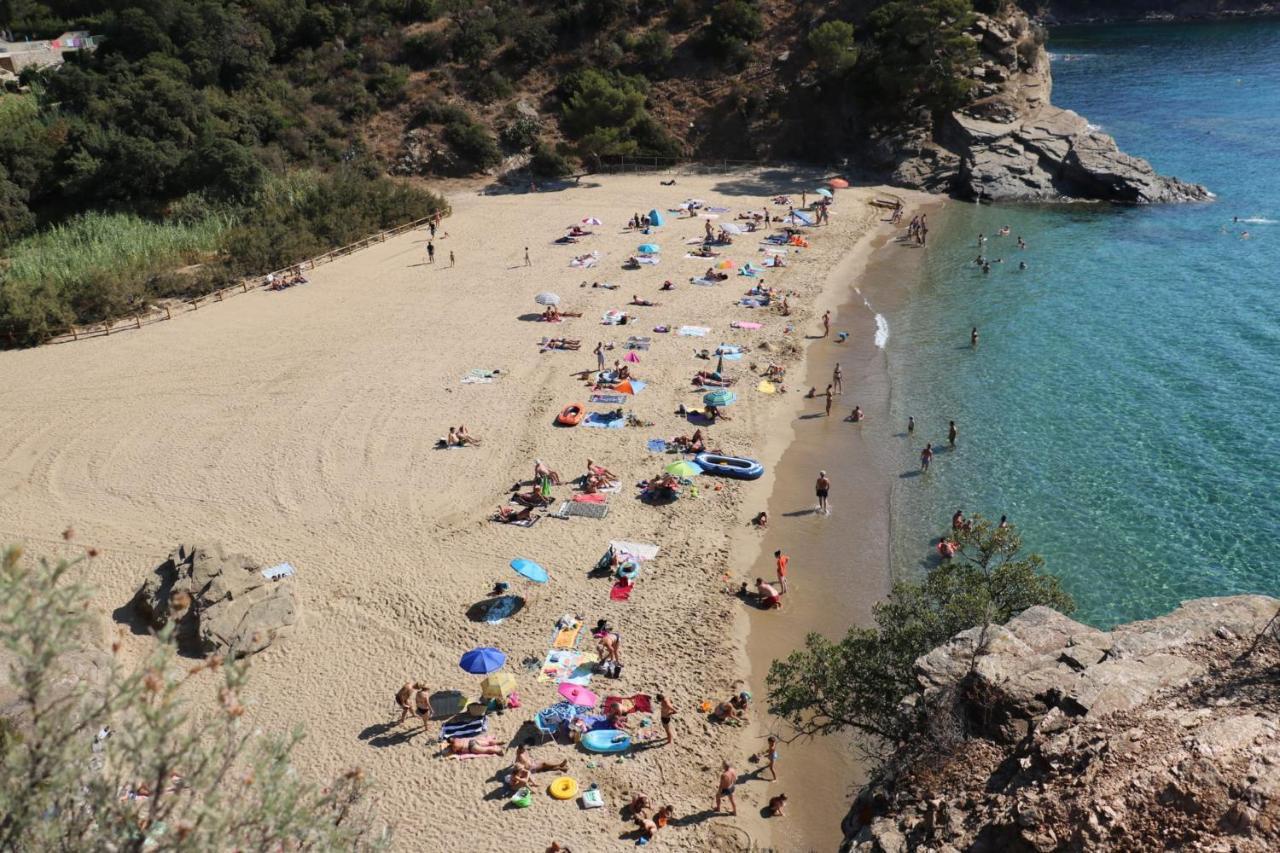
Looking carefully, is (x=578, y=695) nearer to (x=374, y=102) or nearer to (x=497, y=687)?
(x=497, y=687)

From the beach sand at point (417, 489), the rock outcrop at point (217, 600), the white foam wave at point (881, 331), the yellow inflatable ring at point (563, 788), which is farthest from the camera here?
the white foam wave at point (881, 331)

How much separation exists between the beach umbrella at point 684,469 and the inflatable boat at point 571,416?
394 centimetres

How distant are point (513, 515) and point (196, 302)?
22.9 metres

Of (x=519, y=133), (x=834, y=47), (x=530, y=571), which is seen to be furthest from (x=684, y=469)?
(x=834, y=47)

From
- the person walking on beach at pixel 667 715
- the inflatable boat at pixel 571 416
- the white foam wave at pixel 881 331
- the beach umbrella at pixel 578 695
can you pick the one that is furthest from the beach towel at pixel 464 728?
the white foam wave at pixel 881 331

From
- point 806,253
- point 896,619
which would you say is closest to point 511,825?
point 896,619

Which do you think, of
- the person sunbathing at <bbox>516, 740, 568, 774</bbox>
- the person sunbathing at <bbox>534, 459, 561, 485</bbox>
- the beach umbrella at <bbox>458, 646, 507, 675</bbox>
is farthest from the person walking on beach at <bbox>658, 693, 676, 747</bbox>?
the person sunbathing at <bbox>534, 459, 561, 485</bbox>

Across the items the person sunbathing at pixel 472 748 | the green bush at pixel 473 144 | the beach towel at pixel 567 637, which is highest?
the green bush at pixel 473 144

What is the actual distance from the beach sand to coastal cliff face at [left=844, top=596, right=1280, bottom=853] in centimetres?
441

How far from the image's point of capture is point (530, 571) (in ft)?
65.1

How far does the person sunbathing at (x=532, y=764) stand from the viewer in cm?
1512

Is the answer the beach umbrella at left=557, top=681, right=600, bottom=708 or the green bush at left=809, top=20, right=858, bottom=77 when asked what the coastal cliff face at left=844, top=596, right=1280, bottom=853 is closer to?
the beach umbrella at left=557, top=681, right=600, bottom=708

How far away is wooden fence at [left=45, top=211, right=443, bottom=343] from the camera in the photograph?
114ft

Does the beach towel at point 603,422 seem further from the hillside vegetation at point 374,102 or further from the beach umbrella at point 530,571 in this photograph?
the hillside vegetation at point 374,102
